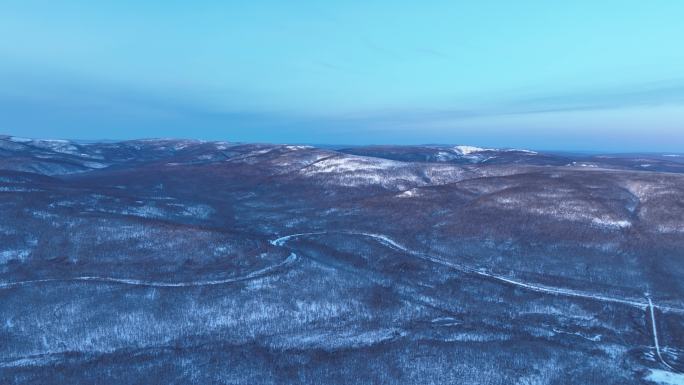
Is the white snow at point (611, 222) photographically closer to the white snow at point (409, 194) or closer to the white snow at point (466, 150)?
the white snow at point (409, 194)

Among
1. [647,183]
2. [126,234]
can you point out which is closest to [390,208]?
[126,234]

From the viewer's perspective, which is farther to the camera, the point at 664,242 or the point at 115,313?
the point at 664,242

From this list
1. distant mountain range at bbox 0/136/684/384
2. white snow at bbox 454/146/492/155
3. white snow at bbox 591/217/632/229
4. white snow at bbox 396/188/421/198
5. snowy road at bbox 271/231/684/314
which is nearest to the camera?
distant mountain range at bbox 0/136/684/384

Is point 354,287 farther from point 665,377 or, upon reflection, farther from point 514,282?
point 665,377

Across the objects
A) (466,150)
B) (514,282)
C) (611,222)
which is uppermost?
(466,150)

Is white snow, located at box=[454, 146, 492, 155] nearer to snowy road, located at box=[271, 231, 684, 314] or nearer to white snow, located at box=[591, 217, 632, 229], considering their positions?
white snow, located at box=[591, 217, 632, 229]

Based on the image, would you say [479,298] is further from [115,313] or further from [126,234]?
[126,234]

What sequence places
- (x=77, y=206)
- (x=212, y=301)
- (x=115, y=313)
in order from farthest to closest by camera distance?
1. (x=77, y=206)
2. (x=212, y=301)
3. (x=115, y=313)

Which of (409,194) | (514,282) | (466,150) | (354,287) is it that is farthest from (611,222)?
(466,150)

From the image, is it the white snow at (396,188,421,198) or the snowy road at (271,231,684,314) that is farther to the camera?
the white snow at (396,188,421,198)

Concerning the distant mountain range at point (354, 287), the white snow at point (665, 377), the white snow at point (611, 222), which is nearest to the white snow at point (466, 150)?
the distant mountain range at point (354, 287)

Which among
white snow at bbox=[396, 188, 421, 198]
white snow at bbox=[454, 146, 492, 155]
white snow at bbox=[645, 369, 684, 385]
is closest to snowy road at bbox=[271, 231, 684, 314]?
white snow at bbox=[645, 369, 684, 385]
